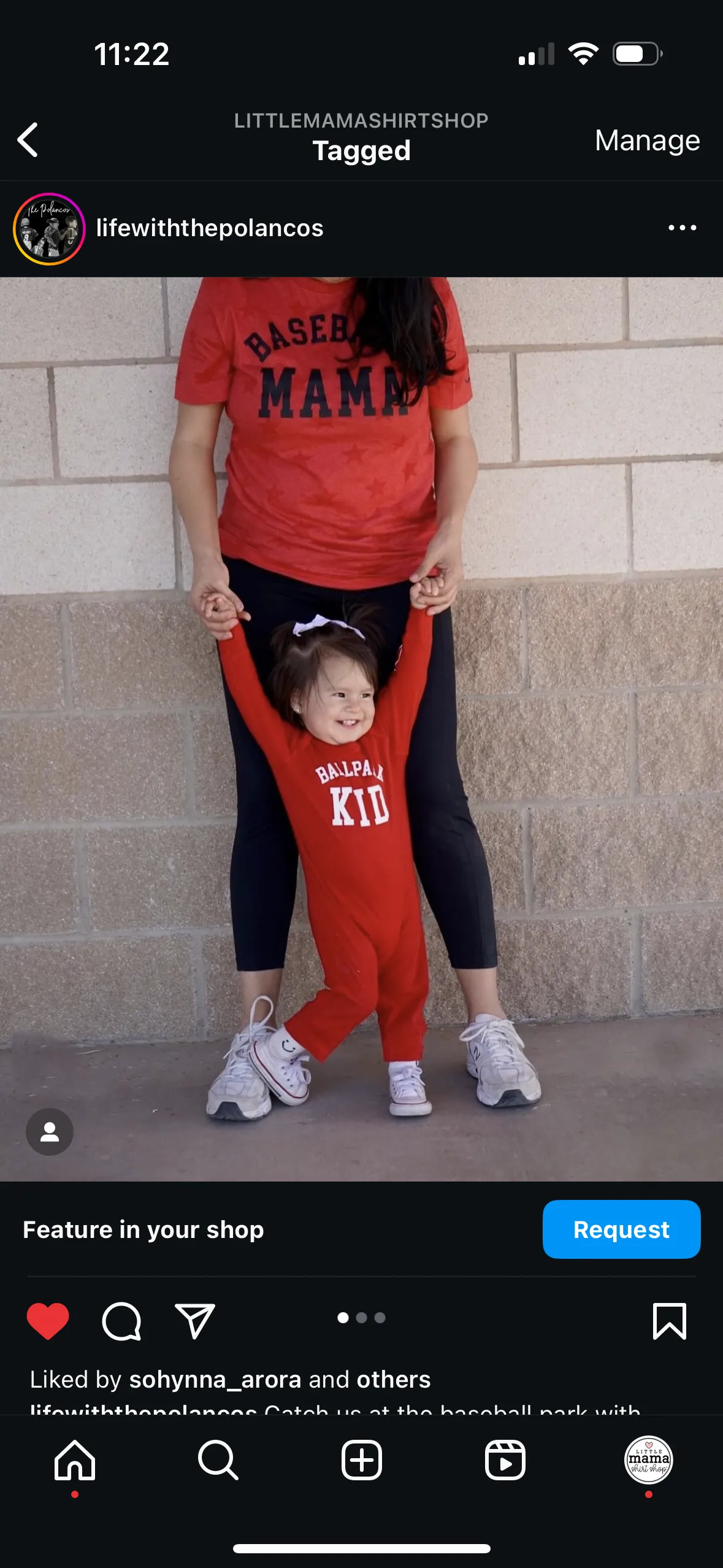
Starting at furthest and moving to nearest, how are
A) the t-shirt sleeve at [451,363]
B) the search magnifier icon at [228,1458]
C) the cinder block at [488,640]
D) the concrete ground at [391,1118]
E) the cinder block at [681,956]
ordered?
the cinder block at [681,956] → the cinder block at [488,640] → the t-shirt sleeve at [451,363] → the concrete ground at [391,1118] → the search magnifier icon at [228,1458]

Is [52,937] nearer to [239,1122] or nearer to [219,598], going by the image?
[239,1122]

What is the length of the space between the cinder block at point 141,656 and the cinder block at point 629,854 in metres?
→ 0.64

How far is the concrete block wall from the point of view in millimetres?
2242

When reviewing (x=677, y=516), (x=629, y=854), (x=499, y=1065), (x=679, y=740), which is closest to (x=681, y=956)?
(x=629, y=854)

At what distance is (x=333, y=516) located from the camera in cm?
201

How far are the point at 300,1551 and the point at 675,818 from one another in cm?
161

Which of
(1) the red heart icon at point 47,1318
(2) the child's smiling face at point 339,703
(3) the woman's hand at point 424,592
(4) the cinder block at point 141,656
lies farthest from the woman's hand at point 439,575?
(1) the red heart icon at point 47,1318

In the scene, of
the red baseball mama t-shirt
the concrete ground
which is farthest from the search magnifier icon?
the red baseball mama t-shirt

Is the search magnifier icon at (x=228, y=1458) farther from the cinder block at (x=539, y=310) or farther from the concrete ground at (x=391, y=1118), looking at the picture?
the cinder block at (x=539, y=310)

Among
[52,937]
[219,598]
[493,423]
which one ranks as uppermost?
[493,423]

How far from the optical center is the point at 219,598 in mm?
1937

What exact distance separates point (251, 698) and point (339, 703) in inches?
5.4

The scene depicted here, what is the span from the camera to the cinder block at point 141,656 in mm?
2297
